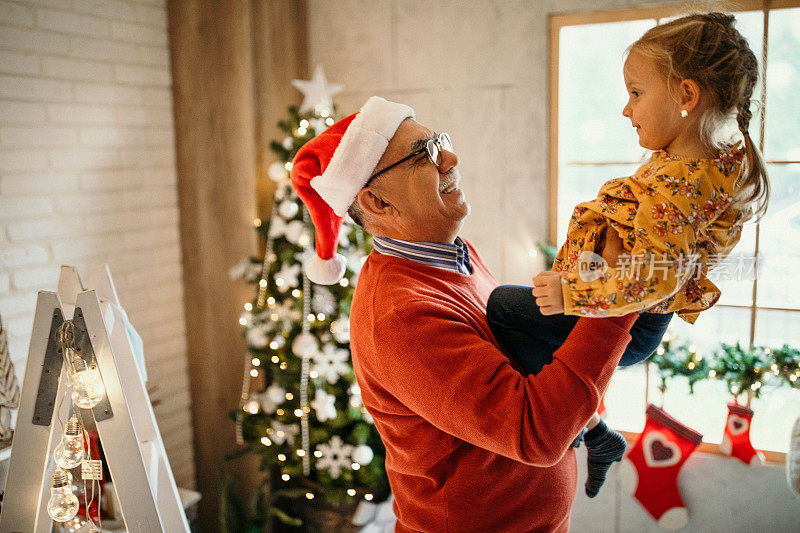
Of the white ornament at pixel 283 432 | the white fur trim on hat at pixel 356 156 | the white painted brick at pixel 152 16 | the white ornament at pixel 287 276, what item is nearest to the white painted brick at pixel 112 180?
the white painted brick at pixel 152 16

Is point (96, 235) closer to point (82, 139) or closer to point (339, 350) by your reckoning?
point (82, 139)

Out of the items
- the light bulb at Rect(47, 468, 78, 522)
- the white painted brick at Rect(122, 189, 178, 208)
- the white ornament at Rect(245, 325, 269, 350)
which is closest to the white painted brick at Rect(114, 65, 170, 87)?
the white painted brick at Rect(122, 189, 178, 208)

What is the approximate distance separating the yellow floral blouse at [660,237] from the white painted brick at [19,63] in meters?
2.31

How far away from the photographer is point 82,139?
274 centimetres

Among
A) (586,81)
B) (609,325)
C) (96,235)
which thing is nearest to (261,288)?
(96,235)

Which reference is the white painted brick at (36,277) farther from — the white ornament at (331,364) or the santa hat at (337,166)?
the santa hat at (337,166)

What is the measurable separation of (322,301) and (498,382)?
170 centimetres

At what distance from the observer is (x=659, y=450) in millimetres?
2850

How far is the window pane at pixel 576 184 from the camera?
3.04 meters

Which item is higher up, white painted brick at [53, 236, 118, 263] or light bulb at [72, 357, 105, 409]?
white painted brick at [53, 236, 118, 263]

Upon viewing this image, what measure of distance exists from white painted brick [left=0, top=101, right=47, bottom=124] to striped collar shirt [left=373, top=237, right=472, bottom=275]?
71.5 inches

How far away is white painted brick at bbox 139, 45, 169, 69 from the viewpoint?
9.96 feet

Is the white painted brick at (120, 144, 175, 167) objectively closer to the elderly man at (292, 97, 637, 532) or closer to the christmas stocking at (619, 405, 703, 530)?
the elderly man at (292, 97, 637, 532)

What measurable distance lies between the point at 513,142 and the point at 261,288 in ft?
4.67
